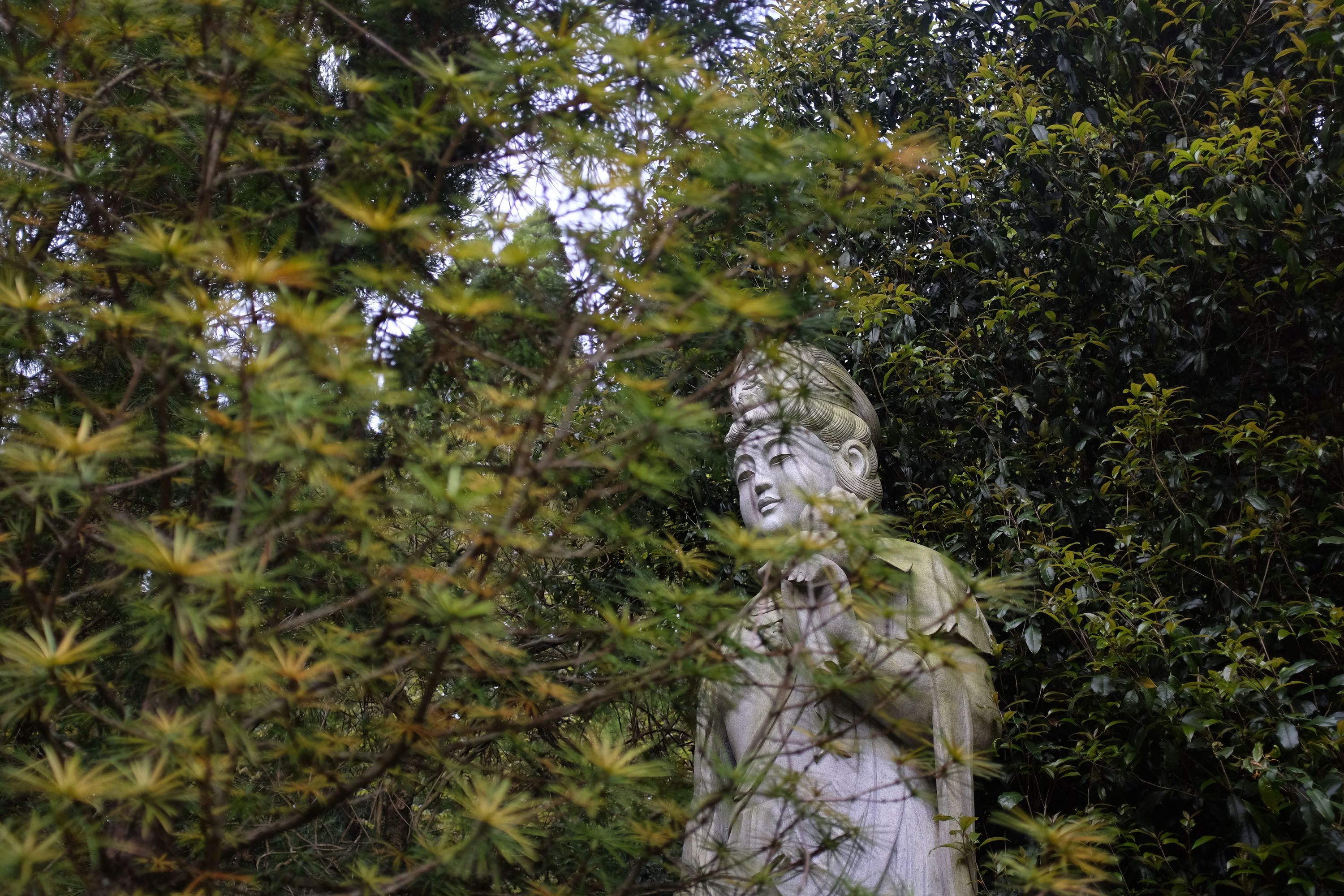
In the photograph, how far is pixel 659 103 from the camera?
2336mm

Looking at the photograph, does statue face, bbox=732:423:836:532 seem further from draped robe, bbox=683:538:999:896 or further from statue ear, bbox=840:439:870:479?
draped robe, bbox=683:538:999:896

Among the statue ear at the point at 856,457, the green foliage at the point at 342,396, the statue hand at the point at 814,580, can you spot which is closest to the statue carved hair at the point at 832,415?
the statue ear at the point at 856,457

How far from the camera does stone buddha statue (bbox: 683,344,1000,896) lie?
2.69 m

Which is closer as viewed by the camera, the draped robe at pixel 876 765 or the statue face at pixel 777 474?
the draped robe at pixel 876 765

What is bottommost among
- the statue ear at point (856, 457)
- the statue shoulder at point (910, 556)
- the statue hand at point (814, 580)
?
the statue hand at point (814, 580)

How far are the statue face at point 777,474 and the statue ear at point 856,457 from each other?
0.21 ft

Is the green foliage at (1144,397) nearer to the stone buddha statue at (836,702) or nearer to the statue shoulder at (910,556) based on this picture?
the stone buddha statue at (836,702)

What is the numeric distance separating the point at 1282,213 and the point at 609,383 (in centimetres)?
216

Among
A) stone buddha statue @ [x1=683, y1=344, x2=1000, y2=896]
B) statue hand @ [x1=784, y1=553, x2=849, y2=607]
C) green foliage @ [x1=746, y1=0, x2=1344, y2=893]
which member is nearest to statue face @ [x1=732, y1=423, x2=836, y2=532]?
stone buddha statue @ [x1=683, y1=344, x2=1000, y2=896]

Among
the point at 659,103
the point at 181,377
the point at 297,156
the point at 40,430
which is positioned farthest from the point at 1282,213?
the point at 40,430

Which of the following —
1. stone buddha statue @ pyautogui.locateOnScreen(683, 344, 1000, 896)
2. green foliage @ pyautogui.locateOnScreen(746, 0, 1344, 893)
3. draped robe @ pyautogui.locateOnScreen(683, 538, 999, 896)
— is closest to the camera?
stone buddha statue @ pyautogui.locateOnScreen(683, 344, 1000, 896)

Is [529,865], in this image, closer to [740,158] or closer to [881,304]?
[740,158]

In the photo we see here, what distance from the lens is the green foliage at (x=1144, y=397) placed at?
128 inches

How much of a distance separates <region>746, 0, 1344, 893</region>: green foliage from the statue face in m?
0.43
